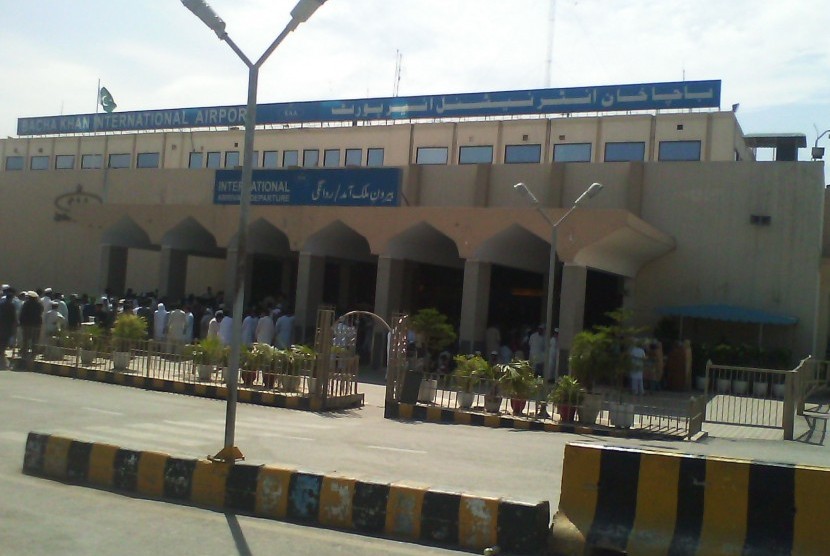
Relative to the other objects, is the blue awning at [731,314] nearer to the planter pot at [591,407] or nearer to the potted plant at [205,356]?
the planter pot at [591,407]

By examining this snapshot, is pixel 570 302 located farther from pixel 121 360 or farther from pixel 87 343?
pixel 87 343

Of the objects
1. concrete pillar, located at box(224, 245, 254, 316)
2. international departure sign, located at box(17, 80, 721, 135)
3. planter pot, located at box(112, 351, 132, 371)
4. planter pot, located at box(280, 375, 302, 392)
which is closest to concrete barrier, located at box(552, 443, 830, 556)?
planter pot, located at box(280, 375, 302, 392)

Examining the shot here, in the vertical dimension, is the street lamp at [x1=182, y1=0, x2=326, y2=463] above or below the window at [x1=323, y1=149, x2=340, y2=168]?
below

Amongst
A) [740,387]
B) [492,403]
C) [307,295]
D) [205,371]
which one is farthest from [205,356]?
[740,387]

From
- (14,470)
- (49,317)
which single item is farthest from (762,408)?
(49,317)

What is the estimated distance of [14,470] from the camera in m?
8.36

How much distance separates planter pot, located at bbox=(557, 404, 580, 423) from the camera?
51.6ft

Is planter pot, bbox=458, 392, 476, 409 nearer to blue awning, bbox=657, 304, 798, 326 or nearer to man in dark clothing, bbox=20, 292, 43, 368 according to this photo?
man in dark clothing, bbox=20, 292, 43, 368

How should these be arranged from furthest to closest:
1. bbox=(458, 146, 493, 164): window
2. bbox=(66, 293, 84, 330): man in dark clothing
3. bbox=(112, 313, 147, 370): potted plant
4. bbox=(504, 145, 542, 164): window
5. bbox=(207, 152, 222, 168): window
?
bbox=(207, 152, 222, 168): window < bbox=(458, 146, 493, 164): window < bbox=(504, 145, 542, 164): window < bbox=(66, 293, 84, 330): man in dark clothing < bbox=(112, 313, 147, 370): potted plant

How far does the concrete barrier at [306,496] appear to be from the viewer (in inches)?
256

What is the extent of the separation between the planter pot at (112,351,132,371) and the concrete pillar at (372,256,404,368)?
8.02 m

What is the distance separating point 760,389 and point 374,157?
2177cm

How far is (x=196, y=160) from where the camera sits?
4122cm

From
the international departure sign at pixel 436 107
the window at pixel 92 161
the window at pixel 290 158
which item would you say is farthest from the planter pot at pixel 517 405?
the window at pixel 92 161
